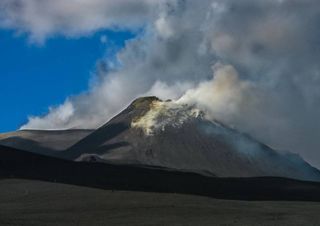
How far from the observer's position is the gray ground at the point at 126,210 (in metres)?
64.6

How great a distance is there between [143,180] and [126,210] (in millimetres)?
71521

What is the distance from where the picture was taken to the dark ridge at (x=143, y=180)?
135913 mm

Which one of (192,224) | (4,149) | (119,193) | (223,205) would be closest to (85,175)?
(4,149)

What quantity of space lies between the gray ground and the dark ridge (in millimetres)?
33717

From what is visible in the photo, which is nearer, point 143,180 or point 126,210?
point 126,210

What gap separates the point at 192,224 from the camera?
6231 cm

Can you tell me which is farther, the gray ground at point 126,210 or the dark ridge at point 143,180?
the dark ridge at point 143,180

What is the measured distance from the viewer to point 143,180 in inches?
5881

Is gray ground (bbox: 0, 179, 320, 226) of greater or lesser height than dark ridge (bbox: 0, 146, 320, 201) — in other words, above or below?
below

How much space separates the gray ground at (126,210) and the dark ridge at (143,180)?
33.7m

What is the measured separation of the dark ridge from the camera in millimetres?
135913

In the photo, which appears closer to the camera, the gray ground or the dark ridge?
the gray ground

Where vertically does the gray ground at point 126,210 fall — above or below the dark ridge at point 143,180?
below

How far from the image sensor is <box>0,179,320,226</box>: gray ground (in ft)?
212
